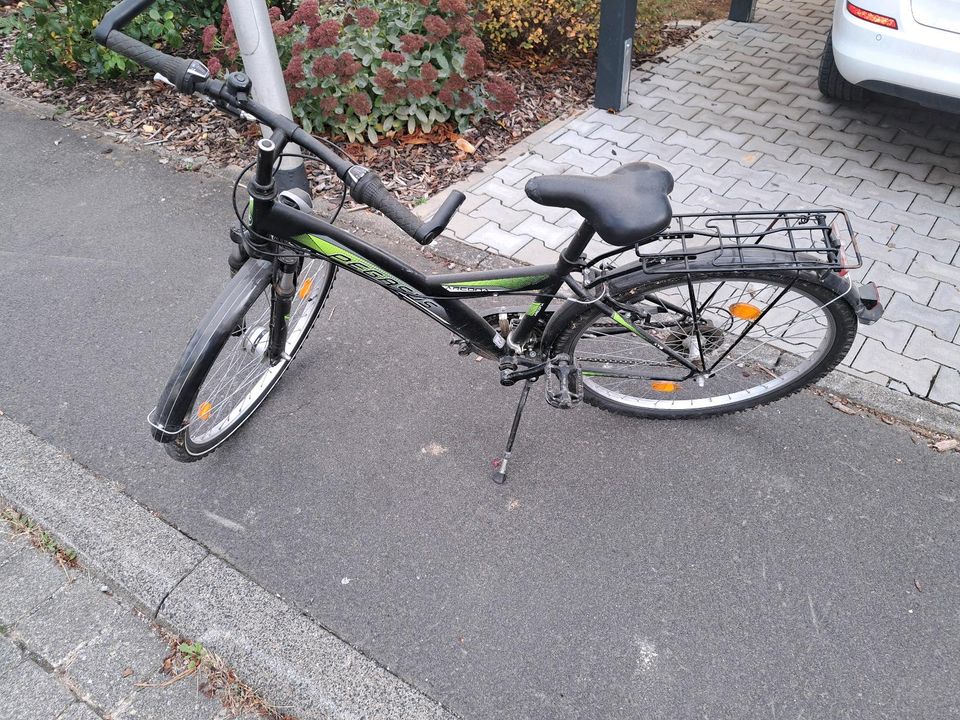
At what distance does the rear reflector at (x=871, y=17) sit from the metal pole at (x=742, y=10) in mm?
2679

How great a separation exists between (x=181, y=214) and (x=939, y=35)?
435 centimetres

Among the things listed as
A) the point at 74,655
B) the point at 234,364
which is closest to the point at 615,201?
the point at 234,364

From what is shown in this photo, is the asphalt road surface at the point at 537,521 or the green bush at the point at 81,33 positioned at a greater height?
the green bush at the point at 81,33

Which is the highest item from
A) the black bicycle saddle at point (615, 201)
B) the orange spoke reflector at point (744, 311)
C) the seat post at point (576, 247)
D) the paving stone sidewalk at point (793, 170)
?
the black bicycle saddle at point (615, 201)

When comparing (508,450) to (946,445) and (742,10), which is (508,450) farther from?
(742,10)

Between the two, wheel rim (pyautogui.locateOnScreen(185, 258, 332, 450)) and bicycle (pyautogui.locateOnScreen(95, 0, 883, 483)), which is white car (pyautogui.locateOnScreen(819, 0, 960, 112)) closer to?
bicycle (pyautogui.locateOnScreen(95, 0, 883, 483))

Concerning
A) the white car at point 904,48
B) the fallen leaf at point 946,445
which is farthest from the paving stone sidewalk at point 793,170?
the white car at point 904,48

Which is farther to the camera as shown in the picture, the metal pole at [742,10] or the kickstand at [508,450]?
the metal pole at [742,10]

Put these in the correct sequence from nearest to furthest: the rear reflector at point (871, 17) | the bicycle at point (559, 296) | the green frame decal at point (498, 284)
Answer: the bicycle at point (559, 296) < the green frame decal at point (498, 284) < the rear reflector at point (871, 17)

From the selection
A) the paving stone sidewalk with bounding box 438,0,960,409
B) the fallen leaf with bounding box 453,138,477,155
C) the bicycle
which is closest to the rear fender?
the bicycle

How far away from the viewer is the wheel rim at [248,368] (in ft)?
8.71

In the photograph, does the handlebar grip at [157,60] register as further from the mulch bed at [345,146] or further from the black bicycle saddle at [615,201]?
the mulch bed at [345,146]

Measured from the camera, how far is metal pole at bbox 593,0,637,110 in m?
4.63

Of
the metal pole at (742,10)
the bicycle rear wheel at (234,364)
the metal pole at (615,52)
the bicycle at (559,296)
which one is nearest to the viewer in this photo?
the bicycle at (559,296)
